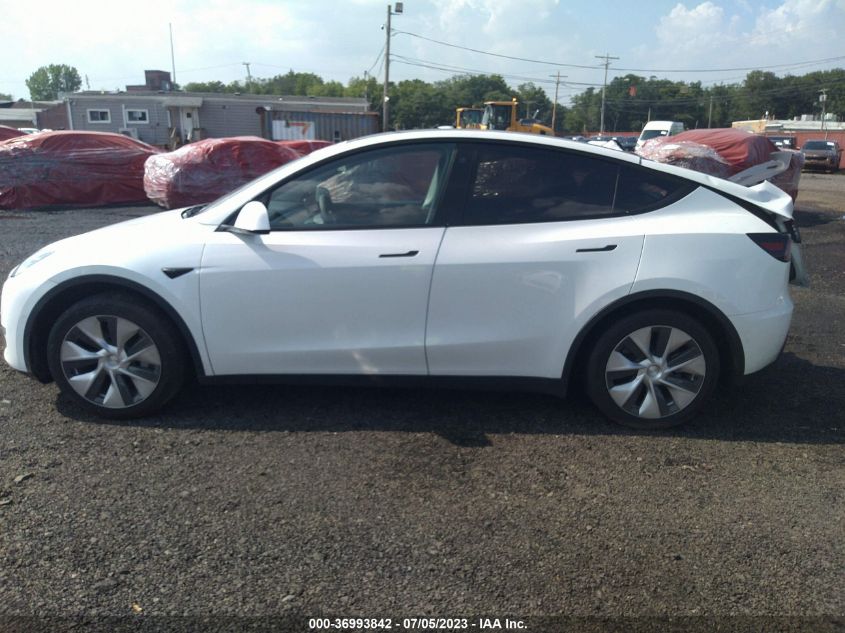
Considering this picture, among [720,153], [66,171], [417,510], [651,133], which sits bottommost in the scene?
[417,510]

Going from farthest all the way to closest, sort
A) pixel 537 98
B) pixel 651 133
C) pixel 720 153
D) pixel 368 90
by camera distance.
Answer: pixel 537 98 → pixel 368 90 → pixel 651 133 → pixel 720 153

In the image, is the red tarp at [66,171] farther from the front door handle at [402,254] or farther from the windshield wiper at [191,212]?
the front door handle at [402,254]

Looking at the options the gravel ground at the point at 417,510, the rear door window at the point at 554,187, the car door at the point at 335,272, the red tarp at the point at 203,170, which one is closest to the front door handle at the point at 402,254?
the car door at the point at 335,272

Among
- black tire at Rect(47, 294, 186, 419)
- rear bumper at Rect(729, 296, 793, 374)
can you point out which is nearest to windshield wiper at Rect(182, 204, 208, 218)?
black tire at Rect(47, 294, 186, 419)

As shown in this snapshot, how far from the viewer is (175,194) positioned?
14367 millimetres

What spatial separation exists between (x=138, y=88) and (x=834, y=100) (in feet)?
274

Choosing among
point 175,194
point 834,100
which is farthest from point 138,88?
point 834,100

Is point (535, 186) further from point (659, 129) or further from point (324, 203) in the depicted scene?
point (659, 129)

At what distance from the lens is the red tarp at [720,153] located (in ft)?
43.6

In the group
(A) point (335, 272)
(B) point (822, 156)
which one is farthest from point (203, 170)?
(B) point (822, 156)

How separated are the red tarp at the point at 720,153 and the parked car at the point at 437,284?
9.83 metres

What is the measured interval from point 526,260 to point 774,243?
141 cm

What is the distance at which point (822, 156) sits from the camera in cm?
3481

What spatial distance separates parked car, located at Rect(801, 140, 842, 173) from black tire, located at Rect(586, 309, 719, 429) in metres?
35.7
